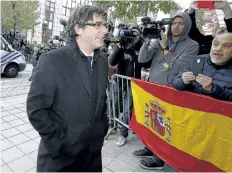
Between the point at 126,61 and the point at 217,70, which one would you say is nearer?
the point at 217,70

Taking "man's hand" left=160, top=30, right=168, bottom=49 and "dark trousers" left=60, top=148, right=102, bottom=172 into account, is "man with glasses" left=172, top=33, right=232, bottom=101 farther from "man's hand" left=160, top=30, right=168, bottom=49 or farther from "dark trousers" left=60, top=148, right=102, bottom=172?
"dark trousers" left=60, top=148, right=102, bottom=172

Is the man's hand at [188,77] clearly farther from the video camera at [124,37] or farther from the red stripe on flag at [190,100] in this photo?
the video camera at [124,37]

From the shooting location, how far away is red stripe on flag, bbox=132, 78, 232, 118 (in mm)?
2063

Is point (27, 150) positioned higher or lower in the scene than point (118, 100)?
lower

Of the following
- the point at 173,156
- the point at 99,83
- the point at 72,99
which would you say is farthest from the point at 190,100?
the point at 72,99

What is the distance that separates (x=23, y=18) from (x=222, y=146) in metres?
23.3

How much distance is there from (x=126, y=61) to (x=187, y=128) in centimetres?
165

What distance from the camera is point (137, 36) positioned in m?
3.48

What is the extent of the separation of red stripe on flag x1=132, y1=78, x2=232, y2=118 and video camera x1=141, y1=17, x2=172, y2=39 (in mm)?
772

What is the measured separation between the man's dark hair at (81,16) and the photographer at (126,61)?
1.82 metres

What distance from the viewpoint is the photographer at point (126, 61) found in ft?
11.7

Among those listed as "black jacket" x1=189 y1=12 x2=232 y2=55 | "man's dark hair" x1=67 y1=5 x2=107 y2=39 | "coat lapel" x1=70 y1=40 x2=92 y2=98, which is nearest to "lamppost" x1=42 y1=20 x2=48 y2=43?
"black jacket" x1=189 y1=12 x2=232 y2=55

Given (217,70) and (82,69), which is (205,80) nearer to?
(217,70)

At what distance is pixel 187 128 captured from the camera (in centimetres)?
239
